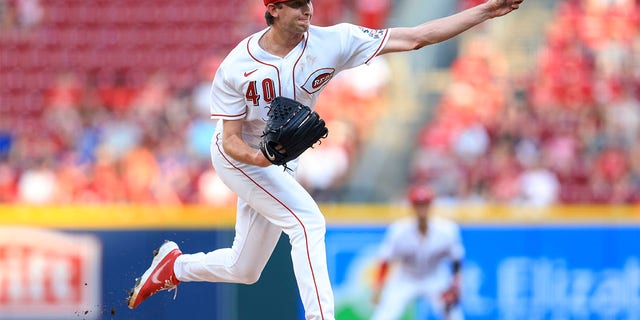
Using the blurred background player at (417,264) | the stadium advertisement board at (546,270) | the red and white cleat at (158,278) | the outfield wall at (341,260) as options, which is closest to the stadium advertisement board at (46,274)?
the outfield wall at (341,260)

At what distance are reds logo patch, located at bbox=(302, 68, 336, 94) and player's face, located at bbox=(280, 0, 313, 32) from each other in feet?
0.77

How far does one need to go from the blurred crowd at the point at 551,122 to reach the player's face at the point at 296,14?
6583mm

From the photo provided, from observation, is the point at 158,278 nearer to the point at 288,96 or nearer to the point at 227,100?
the point at 227,100

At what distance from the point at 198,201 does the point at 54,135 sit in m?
2.41

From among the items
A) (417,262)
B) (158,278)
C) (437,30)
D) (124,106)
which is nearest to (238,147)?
(437,30)

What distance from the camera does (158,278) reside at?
21.5ft

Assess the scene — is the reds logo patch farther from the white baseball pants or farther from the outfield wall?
the outfield wall

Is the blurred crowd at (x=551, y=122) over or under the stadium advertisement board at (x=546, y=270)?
over

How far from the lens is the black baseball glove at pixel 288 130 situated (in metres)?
5.39

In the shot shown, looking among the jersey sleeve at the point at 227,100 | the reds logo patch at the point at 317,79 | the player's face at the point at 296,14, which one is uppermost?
the player's face at the point at 296,14

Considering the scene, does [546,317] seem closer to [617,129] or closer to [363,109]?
[617,129]

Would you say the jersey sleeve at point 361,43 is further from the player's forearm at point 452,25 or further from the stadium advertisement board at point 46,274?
the stadium advertisement board at point 46,274

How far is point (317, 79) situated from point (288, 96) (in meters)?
0.16

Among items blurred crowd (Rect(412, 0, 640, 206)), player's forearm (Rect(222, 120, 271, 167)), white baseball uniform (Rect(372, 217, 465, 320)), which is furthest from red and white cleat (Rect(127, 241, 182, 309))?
blurred crowd (Rect(412, 0, 640, 206))
